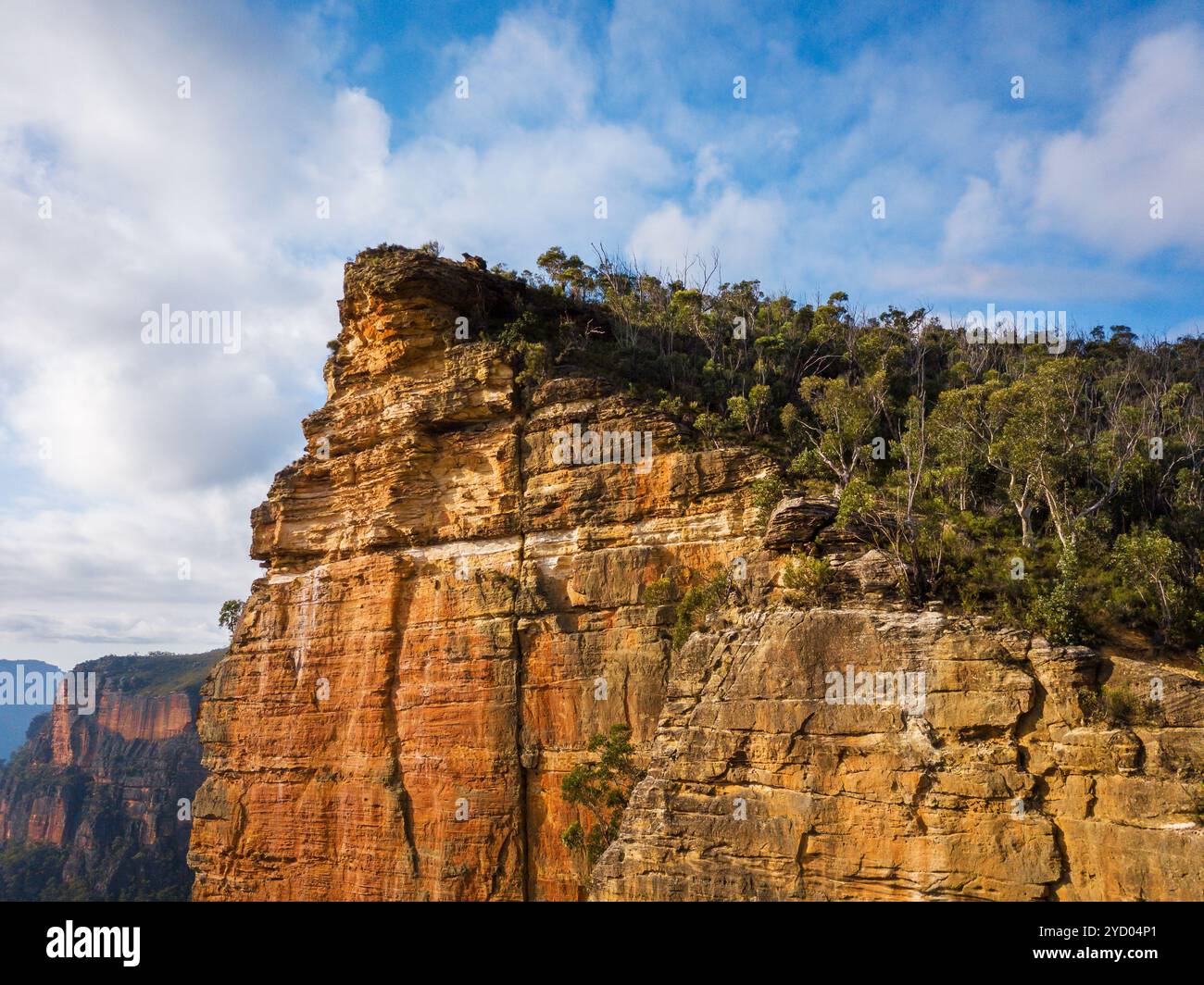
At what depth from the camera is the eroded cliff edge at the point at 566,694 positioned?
16844 mm

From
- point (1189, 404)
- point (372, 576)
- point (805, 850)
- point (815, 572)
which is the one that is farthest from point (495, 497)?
point (1189, 404)

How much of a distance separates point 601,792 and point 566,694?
3.37 m

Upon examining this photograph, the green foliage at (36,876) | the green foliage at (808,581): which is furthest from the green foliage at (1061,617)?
the green foliage at (36,876)

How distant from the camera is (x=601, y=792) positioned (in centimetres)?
2509

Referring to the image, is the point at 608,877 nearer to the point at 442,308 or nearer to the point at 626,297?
the point at 442,308

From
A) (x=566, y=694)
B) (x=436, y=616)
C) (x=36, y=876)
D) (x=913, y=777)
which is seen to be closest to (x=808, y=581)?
(x=913, y=777)

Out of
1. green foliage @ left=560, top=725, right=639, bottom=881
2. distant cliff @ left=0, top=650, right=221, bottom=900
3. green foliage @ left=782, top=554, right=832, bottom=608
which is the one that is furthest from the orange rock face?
distant cliff @ left=0, top=650, right=221, bottom=900

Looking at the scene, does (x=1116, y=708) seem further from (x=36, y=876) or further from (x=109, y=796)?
(x=109, y=796)

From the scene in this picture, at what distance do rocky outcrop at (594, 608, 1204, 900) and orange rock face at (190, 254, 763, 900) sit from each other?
21.4ft

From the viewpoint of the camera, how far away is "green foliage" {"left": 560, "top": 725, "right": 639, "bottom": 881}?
24.9 metres

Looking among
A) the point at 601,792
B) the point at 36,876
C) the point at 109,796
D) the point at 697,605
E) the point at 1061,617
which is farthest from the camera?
the point at 109,796

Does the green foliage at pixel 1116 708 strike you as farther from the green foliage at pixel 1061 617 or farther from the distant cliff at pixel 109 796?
the distant cliff at pixel 109 796

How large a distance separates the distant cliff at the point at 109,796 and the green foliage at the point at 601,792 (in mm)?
77084

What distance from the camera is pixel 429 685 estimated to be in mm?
28781
